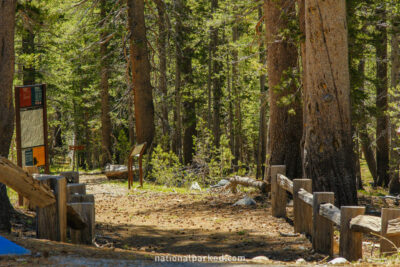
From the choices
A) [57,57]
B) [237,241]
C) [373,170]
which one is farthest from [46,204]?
[57,57]

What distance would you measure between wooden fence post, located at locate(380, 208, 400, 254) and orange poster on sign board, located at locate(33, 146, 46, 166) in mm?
6912

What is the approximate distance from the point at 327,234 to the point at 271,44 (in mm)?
6799

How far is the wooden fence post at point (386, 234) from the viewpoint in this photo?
5.28m

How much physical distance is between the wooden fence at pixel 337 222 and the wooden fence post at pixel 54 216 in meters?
3.48

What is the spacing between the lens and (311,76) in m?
9.79

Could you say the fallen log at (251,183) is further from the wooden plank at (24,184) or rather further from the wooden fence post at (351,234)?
the wooden plank at (24,184)

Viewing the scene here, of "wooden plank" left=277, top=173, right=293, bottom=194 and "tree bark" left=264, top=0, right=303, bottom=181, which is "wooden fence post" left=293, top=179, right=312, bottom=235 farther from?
"tree bark" left=264, top=0, right=303, bottom=181

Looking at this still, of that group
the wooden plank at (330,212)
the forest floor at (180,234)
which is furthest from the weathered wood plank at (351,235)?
the forest floor at (180,234)

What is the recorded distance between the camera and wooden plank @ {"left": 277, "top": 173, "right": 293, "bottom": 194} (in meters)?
8.92

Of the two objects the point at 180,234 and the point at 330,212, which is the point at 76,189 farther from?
the point at 330,212

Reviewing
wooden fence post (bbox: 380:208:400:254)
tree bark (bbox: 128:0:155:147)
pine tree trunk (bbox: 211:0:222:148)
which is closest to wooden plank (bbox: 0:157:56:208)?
wooden fence post (bbox: 380:208:400:254)

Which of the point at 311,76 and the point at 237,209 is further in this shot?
the point at 237,209

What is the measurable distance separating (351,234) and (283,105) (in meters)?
6.73

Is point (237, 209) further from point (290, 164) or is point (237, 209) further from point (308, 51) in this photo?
point (308, 51)
